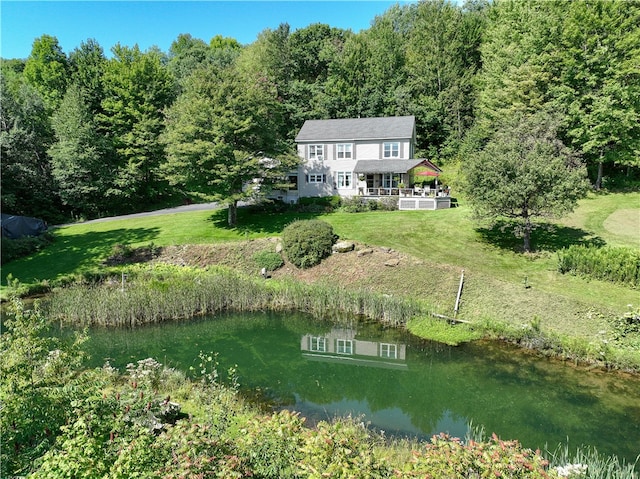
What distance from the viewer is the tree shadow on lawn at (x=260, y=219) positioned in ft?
91.2

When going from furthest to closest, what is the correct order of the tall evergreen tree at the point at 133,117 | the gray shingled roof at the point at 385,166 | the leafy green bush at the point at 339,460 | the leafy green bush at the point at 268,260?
1. the tall evergreen tree at the point at 133,117
2. the gray shingled roof at the point at 385,166
3. the leafy green bush at the point at 268,260
4. the leafy green bush at the point at 339,460

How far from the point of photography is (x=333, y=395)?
12.1m

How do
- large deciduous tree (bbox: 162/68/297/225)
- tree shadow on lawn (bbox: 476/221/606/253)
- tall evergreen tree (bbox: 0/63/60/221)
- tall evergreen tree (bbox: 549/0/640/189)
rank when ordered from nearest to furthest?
tree shadow on lawn (bbox: 476/221/606/253)
large deciduous tree (bbox: 162/68/297/225)
tall evergreen tree (bbox: 549/0/640/189)
tall evergreen tree (bbox: 0/63/60/221)

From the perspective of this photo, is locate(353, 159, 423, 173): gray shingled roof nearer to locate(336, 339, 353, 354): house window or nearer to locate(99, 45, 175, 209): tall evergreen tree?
locate(99, 45, 175, 209): tall evergreen tree

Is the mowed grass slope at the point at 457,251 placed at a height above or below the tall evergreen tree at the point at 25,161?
below

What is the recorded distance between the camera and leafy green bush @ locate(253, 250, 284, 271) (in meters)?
22.6

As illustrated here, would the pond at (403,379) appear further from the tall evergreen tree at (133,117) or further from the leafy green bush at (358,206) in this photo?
the tall evergreen tree at (133,117)

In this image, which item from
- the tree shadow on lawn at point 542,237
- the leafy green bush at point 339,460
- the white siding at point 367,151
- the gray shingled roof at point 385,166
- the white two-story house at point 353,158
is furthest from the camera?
the white siding at point 367,151

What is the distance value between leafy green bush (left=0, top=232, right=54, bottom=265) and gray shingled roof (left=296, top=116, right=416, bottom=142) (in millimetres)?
21381

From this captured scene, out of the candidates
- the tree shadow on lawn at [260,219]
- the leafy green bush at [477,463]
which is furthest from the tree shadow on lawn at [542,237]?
the leafy green bush at [477,463]

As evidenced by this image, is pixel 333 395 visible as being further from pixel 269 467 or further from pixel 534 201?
pixel 534 201

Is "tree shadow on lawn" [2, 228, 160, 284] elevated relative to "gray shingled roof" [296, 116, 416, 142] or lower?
lower

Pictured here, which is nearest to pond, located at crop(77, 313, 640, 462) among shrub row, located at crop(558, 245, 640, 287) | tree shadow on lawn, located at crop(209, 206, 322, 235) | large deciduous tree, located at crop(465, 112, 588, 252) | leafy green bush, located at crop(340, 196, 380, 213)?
shrub row, located at crop(558, 245, 640, 287)

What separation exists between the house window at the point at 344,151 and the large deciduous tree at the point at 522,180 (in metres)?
16.4
